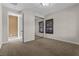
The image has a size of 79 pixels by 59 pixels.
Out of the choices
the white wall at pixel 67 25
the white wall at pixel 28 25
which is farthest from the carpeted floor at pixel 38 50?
the white wall at pixel 28 25

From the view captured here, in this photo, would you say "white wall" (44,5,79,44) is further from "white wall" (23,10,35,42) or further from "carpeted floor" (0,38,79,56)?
"white wall" (23,10,35,42)

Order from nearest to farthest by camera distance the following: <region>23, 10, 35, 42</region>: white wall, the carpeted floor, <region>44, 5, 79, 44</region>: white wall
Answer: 1. the carpeted floor
2. <region>44, 5, 79, 44</region>: white wall
3. <region>23, 10, 35, 42</region>: white wall

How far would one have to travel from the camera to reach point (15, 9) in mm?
3111

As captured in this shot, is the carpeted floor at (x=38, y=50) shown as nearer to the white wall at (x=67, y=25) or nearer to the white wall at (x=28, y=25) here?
the white wall at (x=67, y=25)

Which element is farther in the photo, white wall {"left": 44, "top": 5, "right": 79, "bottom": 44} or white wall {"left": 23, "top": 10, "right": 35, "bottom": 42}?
white wall {"left": 23, "top": 10, "right": 35, "bottom": 42}

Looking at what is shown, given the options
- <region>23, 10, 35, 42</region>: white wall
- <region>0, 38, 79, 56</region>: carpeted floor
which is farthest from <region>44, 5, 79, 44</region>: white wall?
<region>23, 10, 35, 42</region>: white wall

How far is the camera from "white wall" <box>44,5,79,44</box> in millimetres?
3432

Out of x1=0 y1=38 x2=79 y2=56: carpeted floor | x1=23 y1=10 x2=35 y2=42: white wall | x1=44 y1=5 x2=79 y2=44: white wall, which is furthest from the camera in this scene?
x1=23 y1=10 x2=35 y2=42: white wall

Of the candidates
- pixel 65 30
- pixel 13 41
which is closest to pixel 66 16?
pixel 65 30

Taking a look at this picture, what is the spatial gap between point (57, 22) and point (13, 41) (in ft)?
9.56

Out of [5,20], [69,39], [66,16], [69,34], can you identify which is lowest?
[69,39]

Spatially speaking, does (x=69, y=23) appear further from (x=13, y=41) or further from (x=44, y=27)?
(x=13, y=41)

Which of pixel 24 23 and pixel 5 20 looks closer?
pixel 5 20

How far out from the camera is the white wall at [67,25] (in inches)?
135
